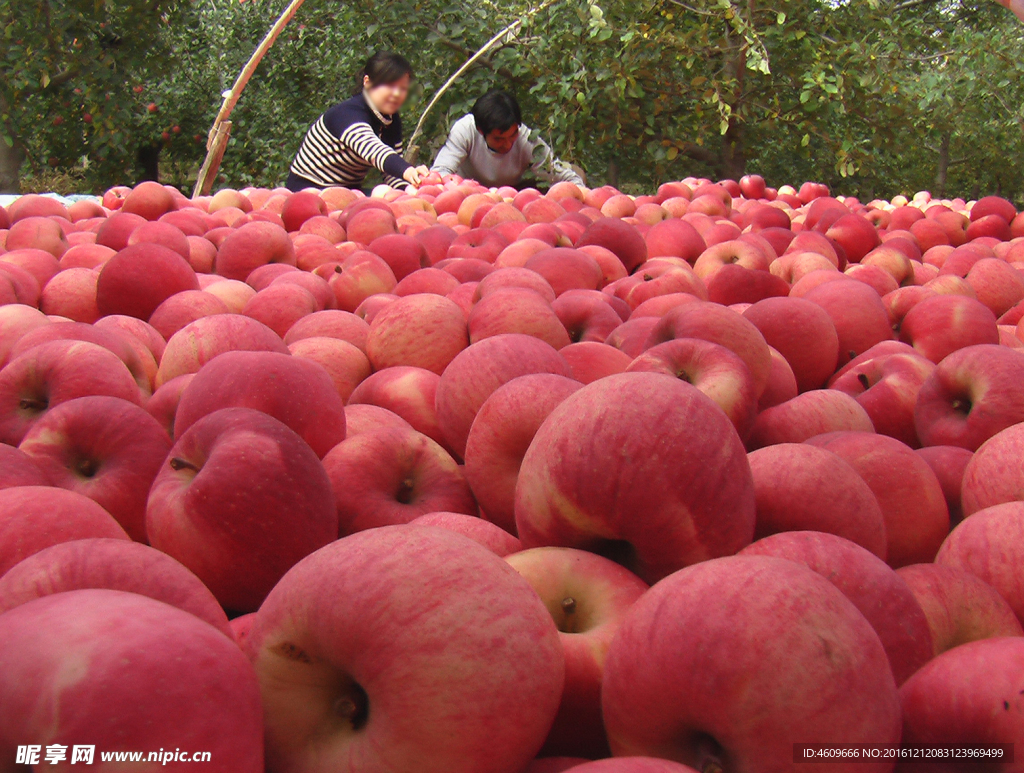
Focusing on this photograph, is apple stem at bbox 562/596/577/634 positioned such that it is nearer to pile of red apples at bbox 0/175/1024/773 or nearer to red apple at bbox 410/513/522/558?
pile of red apples at bbox 0/175/1024/773

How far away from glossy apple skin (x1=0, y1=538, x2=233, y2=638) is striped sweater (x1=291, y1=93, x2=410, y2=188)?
4.77 meters

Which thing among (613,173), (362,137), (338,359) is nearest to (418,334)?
(338,359)

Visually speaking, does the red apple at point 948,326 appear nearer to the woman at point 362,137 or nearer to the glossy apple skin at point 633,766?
the glossy apple skin at point 633,766

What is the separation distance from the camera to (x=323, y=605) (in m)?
0.64

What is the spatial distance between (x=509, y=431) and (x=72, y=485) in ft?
1.97

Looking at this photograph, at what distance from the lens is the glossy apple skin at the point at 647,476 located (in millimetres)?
833

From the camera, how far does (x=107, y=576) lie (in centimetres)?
67

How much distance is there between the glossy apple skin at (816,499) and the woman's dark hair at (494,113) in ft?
15.9

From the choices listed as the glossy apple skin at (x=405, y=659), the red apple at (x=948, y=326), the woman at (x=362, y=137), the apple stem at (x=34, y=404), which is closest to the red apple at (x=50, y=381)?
the apple stem at (x=34, y=404)

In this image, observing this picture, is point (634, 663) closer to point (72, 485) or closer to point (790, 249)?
point (72, 485)

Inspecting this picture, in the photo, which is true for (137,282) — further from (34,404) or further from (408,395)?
(408,395)

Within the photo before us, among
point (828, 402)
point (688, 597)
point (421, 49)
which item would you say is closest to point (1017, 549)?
point (828, 402)

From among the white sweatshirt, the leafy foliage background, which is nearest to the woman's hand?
the white sweatshirt

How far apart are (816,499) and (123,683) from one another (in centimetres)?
78
